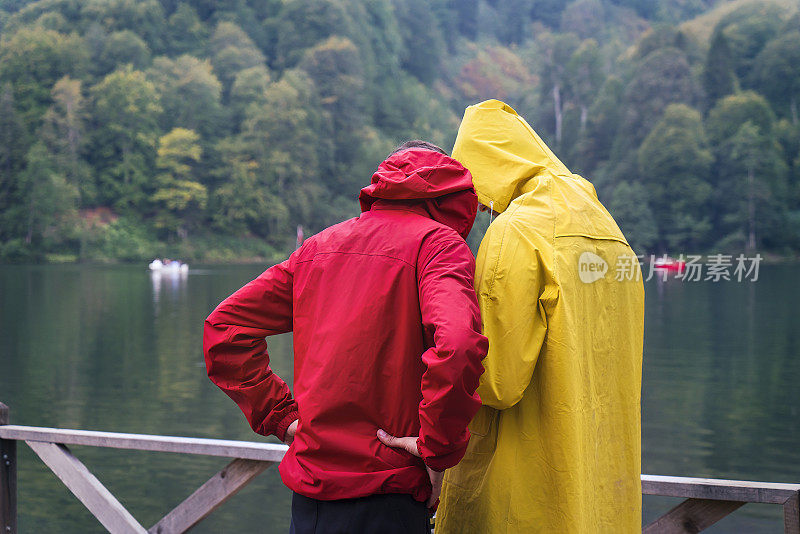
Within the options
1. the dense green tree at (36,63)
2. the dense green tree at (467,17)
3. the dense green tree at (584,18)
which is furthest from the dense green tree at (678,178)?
the dense green tree at (467,17)

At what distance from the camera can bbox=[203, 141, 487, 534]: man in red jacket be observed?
167cm

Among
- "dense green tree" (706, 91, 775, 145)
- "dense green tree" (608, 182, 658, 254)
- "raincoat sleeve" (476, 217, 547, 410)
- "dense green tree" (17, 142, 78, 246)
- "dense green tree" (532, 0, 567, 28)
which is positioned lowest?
"dense green tree" (608, 182, 658, 254)

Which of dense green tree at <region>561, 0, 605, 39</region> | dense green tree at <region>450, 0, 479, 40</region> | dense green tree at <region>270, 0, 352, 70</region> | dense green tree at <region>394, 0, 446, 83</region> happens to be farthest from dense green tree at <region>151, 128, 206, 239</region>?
dense green tree at <region>561, 0, 605, 39</region>

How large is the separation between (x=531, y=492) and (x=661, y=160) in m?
62.8

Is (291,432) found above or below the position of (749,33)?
below

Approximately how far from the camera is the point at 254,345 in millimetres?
2000

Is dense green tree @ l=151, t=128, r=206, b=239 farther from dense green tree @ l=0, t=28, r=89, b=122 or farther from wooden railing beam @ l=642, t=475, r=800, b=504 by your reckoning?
wooden railing beam @ l=642, t=475, r=800, b=504

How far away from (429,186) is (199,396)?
12.5 m

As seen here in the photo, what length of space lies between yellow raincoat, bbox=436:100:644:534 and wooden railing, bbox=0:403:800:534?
12.3 inches

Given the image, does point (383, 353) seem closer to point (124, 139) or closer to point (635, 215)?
point (635, 215)

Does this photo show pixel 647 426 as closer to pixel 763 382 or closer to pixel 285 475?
pixel 763 382

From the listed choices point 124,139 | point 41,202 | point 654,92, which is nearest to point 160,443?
point 41,202

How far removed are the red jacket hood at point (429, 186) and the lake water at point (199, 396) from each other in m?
5.84

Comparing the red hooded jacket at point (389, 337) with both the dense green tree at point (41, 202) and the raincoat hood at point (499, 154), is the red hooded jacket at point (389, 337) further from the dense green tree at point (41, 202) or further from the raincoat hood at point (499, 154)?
the dense green tree at point (41, 202)
